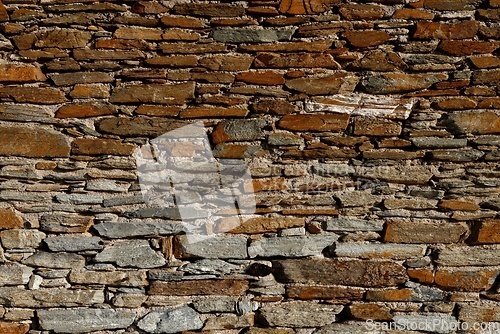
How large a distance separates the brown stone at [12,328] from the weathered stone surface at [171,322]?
55cm

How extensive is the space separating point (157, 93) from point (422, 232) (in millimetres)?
1402

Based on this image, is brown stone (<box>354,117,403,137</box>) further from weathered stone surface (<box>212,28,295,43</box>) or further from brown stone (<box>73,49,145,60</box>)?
brown stone (<box>73,49,145,60</box>)

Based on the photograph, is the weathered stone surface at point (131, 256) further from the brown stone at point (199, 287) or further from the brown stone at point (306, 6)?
the brown stone at point (306, 6)

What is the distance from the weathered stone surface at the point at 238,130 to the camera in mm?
2277

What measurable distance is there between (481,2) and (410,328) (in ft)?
5.11

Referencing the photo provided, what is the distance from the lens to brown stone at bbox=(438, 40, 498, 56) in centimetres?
227

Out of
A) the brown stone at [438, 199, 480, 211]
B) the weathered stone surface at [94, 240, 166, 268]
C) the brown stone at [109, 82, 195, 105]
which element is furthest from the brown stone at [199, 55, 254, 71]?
the brown stone at [438, 199, 480, 211]

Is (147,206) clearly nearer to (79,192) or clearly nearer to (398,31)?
(79,192)

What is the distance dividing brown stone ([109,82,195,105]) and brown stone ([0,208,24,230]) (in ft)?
2.35

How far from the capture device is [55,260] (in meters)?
2.28

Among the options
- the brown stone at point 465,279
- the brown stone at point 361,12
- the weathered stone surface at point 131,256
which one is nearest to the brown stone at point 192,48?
the brown stone at point 361,12

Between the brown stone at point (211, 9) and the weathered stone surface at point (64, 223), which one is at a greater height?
the brown stone at point (211, 9)

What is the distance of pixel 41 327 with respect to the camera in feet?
7.48

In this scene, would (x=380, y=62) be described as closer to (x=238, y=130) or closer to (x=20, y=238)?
(x=238, y=130)
